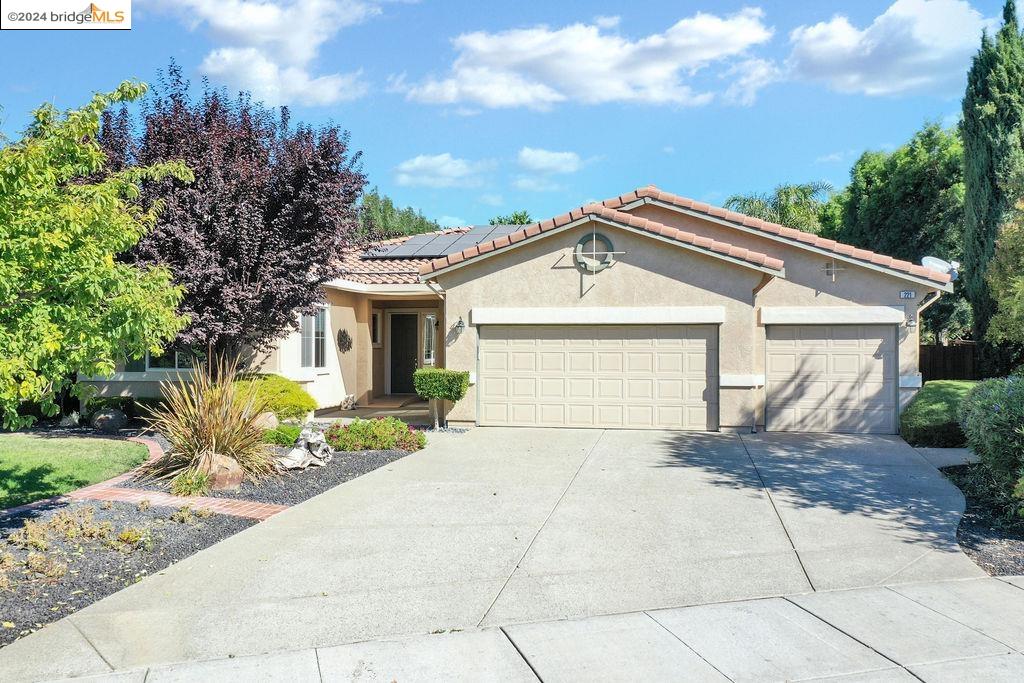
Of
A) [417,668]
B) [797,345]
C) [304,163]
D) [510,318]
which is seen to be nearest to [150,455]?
[304,163]

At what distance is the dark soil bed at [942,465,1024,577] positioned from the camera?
6305mm

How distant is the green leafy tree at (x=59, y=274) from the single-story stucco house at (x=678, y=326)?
339 inches

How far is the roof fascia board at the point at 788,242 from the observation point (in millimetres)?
13477

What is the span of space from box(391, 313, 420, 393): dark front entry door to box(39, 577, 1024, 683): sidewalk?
53.6 ft

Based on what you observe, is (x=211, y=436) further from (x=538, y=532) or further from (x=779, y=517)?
(x=779, y=517)

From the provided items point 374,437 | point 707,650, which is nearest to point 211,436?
point 374,437

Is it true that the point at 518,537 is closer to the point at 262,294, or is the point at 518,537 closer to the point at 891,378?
the point at 262,294

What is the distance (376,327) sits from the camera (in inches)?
813

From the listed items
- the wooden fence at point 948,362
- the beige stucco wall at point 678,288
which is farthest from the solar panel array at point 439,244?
the wooden fence at point 948,362

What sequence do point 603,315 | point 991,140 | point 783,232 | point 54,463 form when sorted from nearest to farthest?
point 54,463 → point 603,315 → point 783,232 → point 991,140

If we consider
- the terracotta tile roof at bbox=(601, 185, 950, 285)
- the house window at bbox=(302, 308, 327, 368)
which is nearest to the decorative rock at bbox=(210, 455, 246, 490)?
the house window at bbox=(302, 308, 327, 368)

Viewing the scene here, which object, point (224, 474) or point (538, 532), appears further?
point (224, 474)

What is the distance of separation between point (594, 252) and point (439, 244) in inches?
323

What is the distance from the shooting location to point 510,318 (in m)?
14.5
